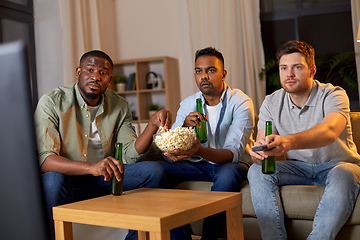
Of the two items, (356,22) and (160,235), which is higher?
(356,22)

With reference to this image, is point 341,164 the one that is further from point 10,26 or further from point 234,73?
point 10,26

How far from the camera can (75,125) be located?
208cm

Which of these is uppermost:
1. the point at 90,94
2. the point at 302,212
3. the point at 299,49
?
the point at 299,49

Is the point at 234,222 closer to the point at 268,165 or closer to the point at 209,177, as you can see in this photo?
the point at 268,165

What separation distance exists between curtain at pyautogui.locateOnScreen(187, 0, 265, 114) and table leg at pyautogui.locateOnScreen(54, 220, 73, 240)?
3.00 meters

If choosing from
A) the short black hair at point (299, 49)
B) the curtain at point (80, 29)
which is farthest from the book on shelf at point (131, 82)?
the short black hair at point (299, 49)

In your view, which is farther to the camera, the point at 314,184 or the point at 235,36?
the point at 235,36

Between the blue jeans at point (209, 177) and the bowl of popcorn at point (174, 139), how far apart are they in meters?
0.38

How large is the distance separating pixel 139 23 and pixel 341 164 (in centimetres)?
370

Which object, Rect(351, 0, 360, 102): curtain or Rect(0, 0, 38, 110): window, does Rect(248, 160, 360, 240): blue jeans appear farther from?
Rect(0, 0, 38, 110): window

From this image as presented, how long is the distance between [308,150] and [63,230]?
120 centimetres

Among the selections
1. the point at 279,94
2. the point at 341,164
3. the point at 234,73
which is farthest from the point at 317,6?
the point at 341,164

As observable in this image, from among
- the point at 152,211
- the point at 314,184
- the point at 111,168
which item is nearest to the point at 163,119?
the point at 111,168

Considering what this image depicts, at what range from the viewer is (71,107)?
210cm
